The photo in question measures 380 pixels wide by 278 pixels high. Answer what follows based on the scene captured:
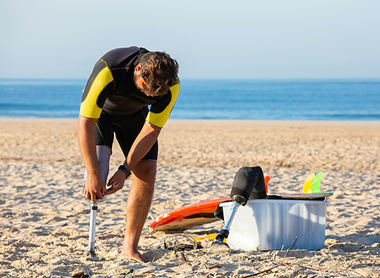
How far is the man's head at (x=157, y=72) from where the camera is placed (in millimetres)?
2475

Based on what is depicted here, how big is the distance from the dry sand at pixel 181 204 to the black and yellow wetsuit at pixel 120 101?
974mm

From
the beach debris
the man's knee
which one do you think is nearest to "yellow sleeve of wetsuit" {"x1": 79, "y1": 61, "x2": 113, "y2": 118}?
the man's knee

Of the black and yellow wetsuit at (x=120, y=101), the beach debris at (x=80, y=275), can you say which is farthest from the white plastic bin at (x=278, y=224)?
the beach debris at (x=80, y=275)

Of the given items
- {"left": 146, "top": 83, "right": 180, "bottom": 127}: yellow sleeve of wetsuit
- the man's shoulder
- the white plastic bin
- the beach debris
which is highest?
the man's shoulder

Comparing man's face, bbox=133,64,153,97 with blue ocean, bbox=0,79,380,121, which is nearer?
man's face, bbox=133,64,153,97

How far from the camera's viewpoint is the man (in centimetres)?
256

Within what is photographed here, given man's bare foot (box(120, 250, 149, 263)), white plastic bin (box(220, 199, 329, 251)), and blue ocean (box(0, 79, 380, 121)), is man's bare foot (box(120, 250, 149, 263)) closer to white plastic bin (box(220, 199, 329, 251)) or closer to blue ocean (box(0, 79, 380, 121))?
white plastic bin (box(220, 199, 329, 251))

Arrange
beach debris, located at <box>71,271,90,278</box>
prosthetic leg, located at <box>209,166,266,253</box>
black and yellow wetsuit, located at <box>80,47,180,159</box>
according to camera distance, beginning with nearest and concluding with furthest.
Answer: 1. beach debris, located at <box>71,271,90,278</box>
2. black and yellow wetsuit, located at <box>80,47,180,159</box>
3. prosthetic leg, located at <box>209,166,266,253</box>

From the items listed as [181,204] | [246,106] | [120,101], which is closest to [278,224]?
[120,101]

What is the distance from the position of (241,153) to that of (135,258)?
6955 mm

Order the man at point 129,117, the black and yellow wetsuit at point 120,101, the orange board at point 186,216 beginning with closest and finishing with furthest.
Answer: the man at point 129,117 < the black and yellow wetsuit at point 120,101 < the orange board at point 186,216

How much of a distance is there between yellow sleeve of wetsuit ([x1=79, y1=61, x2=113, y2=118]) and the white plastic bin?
48.3 inches

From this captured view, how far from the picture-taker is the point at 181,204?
16.4 ft

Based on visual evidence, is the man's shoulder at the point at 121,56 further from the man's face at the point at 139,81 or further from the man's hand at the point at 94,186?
the man's hand at the point at 94,186
